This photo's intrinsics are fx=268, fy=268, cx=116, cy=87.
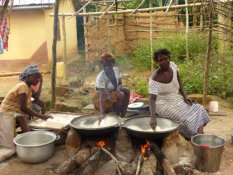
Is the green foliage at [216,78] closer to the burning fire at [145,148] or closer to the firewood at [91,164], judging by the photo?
the burning fire at [145,148]

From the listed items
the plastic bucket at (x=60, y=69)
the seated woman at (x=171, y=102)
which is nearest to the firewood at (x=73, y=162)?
the seated woman at (x=171, y=102)

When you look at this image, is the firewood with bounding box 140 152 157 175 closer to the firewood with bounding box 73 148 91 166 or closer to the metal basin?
the firewood with bounding box 73 148 91 166

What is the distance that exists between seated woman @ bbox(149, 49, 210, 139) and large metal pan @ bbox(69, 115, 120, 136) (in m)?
0.59

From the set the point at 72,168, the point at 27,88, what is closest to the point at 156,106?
the point at 72,168

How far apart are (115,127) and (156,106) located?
2.64 ft

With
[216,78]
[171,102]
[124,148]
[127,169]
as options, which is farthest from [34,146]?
[216,78]

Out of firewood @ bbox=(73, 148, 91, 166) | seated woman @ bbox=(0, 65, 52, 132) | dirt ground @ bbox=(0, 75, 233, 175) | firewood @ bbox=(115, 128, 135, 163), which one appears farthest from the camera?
seated woman @ bbox=(0, 65, 52, 132)

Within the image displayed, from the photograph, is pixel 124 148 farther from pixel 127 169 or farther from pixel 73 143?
pixel 73 143

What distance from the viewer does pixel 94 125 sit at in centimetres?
344

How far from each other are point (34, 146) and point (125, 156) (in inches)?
45.3

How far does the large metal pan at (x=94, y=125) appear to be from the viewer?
3139 mm

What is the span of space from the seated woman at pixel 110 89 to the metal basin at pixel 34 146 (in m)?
1.04

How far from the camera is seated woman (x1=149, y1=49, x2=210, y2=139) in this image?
357 centimetres

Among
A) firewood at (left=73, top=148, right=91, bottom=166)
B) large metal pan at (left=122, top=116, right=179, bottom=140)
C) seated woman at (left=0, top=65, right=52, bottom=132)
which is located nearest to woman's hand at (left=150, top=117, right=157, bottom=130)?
large metal pan at (left=122, top=116, right=179, bottom=140)
